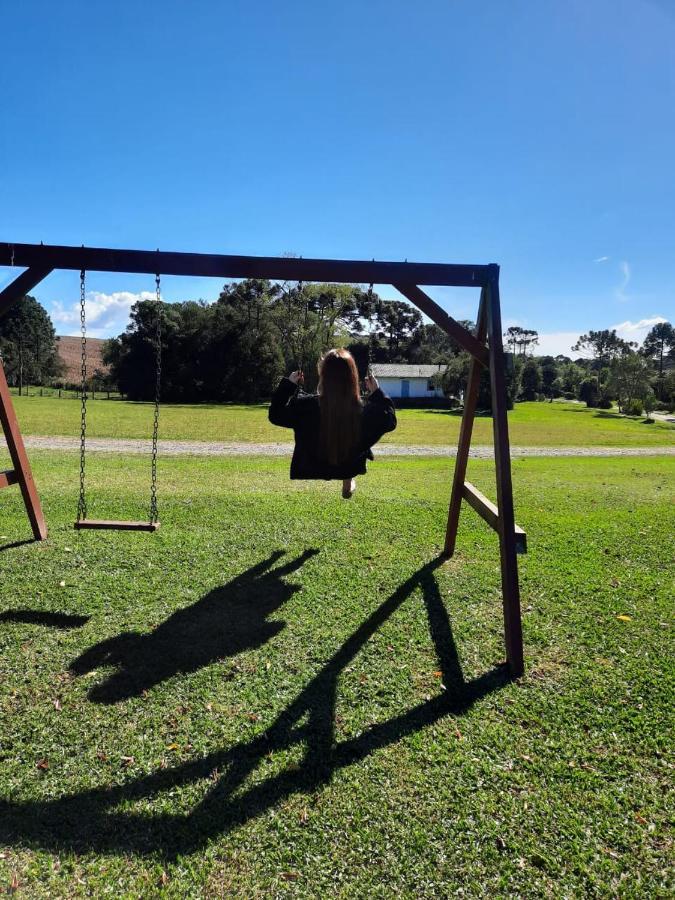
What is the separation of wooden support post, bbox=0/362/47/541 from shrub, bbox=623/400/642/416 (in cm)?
4959

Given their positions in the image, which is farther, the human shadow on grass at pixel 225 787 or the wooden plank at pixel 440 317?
the wooden plank at pixel 440 317

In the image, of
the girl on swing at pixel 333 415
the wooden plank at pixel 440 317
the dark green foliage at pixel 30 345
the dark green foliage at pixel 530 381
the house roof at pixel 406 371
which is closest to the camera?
the wooden plank at pixel 440 317

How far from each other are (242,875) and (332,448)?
3.17 metres

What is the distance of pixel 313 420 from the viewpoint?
4.81 meters

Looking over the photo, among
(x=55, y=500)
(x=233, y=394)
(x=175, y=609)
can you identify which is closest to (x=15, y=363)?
(x=233, y=394)

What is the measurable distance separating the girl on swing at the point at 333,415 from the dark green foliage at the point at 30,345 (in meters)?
55.5

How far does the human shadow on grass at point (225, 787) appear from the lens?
2.24m

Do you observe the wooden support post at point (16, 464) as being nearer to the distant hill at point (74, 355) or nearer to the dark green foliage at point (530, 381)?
the dark green foliage at point (530, 381)

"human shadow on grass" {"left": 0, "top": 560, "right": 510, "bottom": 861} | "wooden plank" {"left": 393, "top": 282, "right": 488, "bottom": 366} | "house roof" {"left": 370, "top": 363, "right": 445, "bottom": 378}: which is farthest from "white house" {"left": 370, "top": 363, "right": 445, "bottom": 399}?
"human shadow on grass" {"left": 0, "top": 560, "right": 510, "bottom": 861}

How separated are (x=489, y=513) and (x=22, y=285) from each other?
4.26 m

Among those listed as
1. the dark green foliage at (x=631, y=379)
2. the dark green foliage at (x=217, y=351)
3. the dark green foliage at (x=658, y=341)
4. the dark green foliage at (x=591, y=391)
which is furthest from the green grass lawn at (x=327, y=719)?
the dark green foliage at (x=658, y=341)

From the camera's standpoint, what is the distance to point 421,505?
7.82m

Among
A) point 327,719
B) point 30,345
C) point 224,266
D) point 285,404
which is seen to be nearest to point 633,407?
point 285,404

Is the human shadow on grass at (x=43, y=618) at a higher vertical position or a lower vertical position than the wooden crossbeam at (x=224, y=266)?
lower
